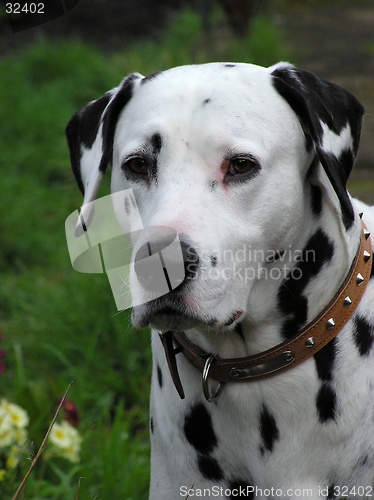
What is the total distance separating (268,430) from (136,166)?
87 cm

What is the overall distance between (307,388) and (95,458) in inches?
54.4

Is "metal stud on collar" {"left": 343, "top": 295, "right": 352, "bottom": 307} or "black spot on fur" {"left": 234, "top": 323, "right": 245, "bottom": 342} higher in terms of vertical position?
"metal stud on collar" {"left": 343, "top": 295, "right": 352, "bottom": 307}

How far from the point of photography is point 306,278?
2.47 m

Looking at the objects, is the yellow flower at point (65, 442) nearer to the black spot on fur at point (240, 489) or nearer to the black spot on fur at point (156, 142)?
the black spot on fur at point (240, 489)

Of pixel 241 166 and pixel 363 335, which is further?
pixel 363 335

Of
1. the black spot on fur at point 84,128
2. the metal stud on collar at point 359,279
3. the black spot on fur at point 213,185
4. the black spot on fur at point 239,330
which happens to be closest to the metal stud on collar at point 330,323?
the metal stud on collar at point 359,279

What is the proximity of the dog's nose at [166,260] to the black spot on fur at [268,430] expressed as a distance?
0.54 metres

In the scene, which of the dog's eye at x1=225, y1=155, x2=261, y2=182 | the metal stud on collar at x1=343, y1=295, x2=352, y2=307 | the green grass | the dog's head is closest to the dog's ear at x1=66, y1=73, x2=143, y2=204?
the dog's head

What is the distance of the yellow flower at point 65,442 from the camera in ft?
10.5

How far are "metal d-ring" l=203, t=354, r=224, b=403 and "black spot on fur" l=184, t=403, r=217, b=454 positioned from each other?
0.06 metres

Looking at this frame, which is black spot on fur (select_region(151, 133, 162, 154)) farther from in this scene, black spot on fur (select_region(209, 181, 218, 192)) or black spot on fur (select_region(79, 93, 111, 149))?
black spot on fur (select_region(79, 93, 111, 149))

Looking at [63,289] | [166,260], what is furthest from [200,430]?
[63,289]

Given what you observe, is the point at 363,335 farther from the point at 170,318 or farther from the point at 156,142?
the point at 156,142

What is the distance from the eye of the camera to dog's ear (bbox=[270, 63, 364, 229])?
2350 mm
